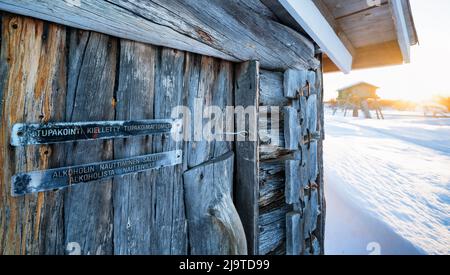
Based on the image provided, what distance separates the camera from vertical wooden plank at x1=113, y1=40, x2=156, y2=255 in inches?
36.1

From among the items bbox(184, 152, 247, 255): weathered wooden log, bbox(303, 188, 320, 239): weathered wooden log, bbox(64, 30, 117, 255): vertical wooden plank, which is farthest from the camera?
bbox(303, 188, 320, 239): weathered wooden log

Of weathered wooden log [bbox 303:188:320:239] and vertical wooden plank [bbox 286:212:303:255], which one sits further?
weathered wooden log [bbox 303:188:320:239]

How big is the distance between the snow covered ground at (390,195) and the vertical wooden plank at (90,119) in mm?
3642

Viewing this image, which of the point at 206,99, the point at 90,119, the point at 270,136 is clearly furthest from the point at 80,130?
the point at 270,136

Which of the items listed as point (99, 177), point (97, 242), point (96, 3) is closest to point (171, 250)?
point (97, 242)

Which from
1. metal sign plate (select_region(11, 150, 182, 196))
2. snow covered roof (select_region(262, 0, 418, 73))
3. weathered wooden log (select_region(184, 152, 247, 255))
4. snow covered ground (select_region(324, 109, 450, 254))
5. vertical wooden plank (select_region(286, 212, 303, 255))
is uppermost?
snow covered roof (select_region(262, 0, 418, 73))

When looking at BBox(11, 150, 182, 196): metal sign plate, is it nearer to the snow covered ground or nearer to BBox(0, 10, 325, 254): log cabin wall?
BBox(0, 10, 325, 254): log cabin wall

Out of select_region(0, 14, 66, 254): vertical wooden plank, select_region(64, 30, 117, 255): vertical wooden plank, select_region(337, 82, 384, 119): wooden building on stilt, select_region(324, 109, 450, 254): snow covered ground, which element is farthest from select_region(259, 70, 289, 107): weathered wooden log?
select_region(337, 82, 384, 119): wooden building on stilt

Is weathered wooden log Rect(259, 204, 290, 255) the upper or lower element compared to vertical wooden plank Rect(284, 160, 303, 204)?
lower

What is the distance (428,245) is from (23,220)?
4891 millimetres

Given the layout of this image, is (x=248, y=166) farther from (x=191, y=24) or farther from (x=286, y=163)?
(x=191, y=24)

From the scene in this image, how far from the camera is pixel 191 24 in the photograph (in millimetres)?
1020

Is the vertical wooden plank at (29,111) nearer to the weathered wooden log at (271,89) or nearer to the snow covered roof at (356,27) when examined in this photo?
the weathered wooden log at (271,89)

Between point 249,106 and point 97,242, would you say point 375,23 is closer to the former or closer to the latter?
point 249,106
